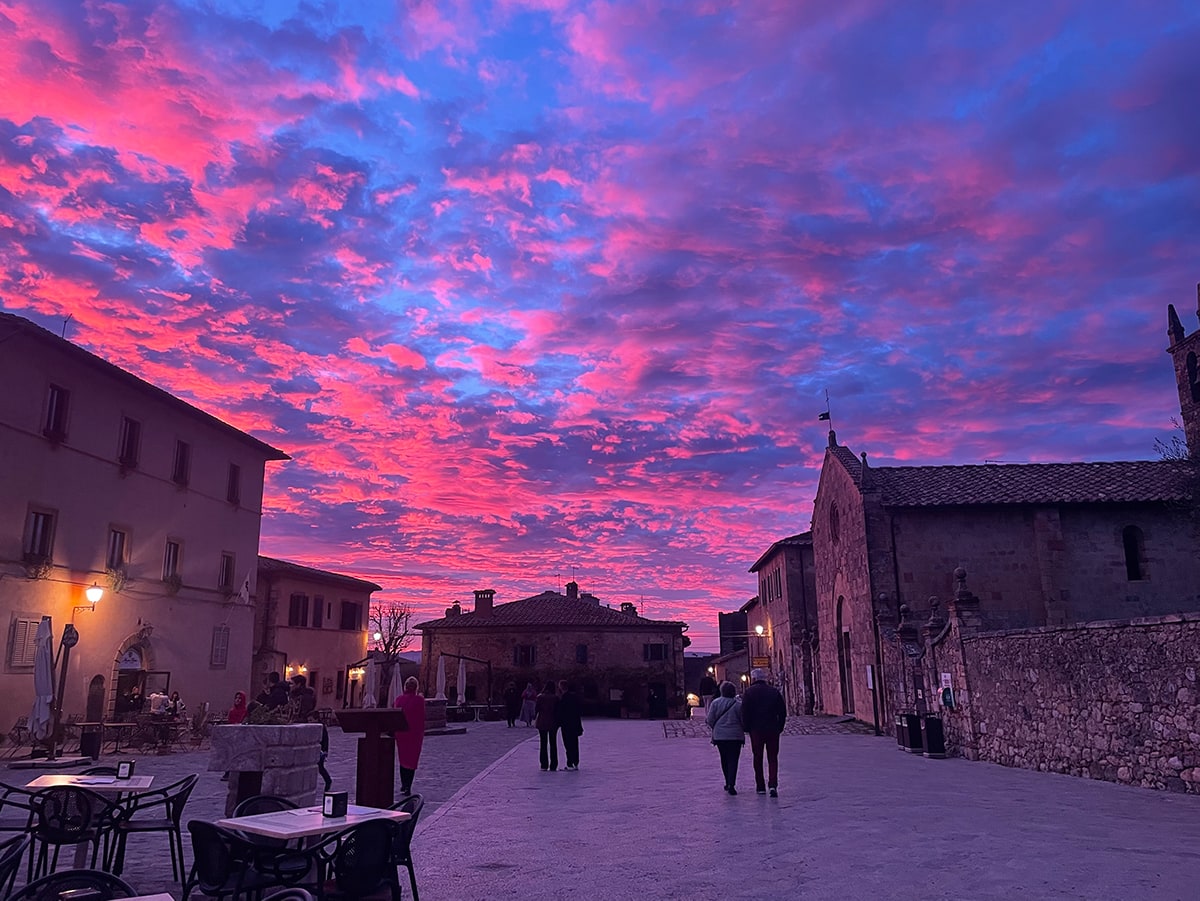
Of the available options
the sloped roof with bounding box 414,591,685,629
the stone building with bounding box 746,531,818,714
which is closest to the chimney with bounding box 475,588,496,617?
the sloped roof with bounding box 414,591,685,629

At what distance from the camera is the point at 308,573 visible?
40125 millimetres

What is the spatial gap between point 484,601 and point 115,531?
29501 mm

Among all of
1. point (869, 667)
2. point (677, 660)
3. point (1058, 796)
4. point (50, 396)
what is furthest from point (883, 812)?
point (677, 660)

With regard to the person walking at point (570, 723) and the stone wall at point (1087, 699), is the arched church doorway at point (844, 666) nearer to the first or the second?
the stone wall at point (1087, 699)

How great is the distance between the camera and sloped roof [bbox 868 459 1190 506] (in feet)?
85.6

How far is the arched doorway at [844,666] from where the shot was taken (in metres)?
30.9

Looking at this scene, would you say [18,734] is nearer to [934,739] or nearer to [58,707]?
[58,707]

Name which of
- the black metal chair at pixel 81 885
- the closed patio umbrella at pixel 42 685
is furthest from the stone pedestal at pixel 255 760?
the closed patio umbrella at pixel 42 685

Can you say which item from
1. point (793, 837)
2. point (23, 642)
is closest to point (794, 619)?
point (23, 642)

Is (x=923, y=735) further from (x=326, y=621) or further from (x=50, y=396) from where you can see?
(x=326, y=621)

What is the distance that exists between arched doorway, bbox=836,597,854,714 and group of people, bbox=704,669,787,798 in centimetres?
1891

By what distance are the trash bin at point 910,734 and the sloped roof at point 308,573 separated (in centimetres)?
2751

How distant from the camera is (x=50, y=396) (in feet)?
73.8

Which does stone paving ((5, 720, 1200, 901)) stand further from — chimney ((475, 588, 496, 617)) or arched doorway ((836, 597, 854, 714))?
chimney ((475, 588, 496, 617))
